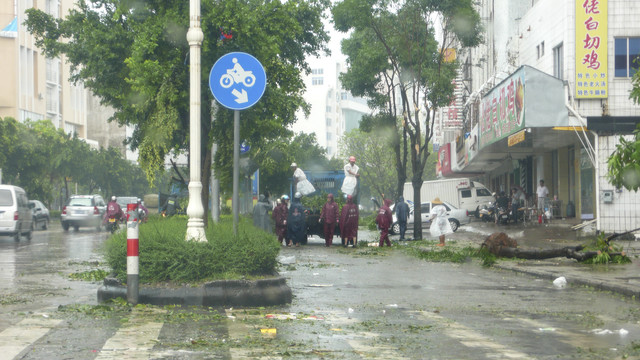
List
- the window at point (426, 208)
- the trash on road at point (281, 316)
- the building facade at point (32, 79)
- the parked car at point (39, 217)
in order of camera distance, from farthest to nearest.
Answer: the building facade at point (32, 79)
the parked car at point (39, 217)
the window at point (426, 208)
the trash on road at point (281, 316)

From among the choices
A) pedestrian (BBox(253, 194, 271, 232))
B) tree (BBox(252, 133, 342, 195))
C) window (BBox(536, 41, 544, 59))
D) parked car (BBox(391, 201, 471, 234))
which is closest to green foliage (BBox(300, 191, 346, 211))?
pedestrian (BBox(253, 194, 271, 232))

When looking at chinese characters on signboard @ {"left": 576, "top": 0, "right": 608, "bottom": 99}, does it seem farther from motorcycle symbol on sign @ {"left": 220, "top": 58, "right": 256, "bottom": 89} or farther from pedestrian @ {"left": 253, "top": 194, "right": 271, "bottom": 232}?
motorcycle symbol on sign @ {"left": 220, "top": 58, "right": 256, "bottom": 89}

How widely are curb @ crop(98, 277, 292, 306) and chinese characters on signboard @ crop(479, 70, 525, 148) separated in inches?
756

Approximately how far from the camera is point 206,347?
24.2 ft

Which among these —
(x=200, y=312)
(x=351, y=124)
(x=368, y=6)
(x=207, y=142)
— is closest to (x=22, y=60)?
(x=368, y=6)

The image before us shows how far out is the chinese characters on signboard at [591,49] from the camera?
27.6 meters

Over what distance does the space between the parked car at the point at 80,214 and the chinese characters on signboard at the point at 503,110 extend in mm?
18295

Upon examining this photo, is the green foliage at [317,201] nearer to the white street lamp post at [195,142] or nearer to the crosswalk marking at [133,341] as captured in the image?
the white street lamp post at [195,142]

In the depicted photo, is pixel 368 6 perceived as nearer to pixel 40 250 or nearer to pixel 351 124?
pixel 40 250

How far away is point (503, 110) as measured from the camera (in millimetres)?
32219

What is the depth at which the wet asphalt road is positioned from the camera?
7320 mm

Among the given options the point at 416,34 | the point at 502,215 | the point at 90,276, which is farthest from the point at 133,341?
the point at 502,215

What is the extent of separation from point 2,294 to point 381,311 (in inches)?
200

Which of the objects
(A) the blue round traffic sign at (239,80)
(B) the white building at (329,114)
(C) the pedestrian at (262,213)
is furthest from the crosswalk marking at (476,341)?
(B) the white building at (329,114)
